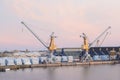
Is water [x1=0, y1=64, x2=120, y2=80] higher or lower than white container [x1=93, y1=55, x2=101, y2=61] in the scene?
lower

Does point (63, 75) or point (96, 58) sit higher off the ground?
point (96, 58)

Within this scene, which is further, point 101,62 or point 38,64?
point 101,62

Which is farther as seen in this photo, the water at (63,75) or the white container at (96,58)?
the white container at (96,58)

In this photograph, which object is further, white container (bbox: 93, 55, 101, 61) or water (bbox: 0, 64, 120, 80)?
white container (bbox: 93, 55, 101, 61)

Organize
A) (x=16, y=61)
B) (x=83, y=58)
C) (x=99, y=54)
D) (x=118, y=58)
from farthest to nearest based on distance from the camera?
(x=99, y=54) → (x=118, y=58) → (x=83, y=58) → (x=16, y=61)

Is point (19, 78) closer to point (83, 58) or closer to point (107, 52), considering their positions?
point (83, 58)

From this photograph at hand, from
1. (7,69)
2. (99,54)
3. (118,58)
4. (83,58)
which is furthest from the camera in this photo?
(99,54)

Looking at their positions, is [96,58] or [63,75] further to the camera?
[96,58]

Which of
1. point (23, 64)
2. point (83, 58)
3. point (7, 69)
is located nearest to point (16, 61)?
point (23, 64)

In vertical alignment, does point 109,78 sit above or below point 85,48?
below

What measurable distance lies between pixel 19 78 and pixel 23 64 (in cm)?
2235

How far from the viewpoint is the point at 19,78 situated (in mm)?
47969

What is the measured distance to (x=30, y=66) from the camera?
69750 mm

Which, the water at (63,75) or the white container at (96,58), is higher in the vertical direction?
the white container at (96,58)
